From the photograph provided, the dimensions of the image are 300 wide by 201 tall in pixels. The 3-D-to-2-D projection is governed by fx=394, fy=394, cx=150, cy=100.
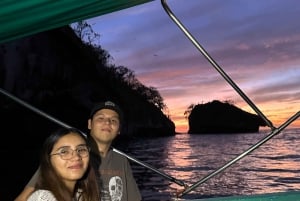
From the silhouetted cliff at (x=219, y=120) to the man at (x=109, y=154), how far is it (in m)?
76.7

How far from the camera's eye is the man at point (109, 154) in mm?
2330

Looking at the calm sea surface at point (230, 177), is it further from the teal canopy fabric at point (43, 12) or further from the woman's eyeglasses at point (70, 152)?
the teal canopy fabric at point (43, 12)

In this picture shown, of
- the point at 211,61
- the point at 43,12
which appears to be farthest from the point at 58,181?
the point at 211,61

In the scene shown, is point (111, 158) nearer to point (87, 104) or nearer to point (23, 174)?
point (23, 174)

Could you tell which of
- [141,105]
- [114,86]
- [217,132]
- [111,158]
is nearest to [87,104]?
[114,86]

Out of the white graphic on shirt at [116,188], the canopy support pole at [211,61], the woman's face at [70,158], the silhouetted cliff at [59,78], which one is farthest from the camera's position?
the silhouetted cliff at [59,78]

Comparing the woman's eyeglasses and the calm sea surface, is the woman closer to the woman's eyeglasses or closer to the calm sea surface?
the woman's eyeglasses

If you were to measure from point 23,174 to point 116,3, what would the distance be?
25.7 meters

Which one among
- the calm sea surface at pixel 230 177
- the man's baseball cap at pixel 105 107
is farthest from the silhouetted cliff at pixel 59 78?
the man's baseball cap at pixel 105 107

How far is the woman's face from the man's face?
2.26ft

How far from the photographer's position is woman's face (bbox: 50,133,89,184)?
64.1 inches

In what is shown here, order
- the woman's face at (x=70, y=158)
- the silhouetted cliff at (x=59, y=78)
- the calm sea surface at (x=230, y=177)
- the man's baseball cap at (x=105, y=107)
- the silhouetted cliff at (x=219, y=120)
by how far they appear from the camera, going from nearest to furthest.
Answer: the woman's face at (x=70, y=158) → the man's baseball cap at (x=105, y=107) → the calm sea surface at (x=230, y=177) → the silhouetted cliff at (x=59, y=78) → the silhouetted cliff at (x=219, y=120)

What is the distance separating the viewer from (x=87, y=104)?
43.5m

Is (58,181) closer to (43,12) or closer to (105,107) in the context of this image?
(43,12)
